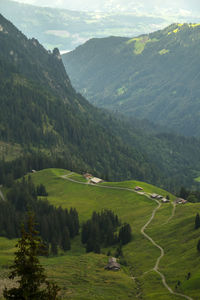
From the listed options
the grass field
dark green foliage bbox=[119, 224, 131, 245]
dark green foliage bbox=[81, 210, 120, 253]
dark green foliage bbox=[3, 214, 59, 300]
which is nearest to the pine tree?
the grass field

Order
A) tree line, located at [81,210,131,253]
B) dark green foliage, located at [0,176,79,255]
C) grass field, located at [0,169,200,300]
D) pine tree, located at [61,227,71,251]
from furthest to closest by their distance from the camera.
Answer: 1. dark green foliage, located at [0,176,79,255]
2. pine tree, located at [61,227,71,251]
3. tree line, located at [81,210,131,253]
4. grass field, located at [0,169,200,300]

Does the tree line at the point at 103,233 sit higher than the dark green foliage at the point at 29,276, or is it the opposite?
the dark green foliage at the point at 29,276

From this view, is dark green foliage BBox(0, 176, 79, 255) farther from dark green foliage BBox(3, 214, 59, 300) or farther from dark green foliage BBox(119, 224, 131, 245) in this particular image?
dark green foliage BBox(3, 214, 59, 300)

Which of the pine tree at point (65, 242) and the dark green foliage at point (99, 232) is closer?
the dark green foliage at point (99, 232)

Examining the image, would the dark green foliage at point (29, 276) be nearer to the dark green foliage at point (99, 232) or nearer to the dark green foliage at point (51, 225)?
the dark green foliage at point (51, 225)

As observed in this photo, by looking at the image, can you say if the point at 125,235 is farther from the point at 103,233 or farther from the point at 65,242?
the point at 65,242

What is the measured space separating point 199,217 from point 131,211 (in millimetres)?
59281

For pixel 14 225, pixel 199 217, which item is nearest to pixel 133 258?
pixel 199 217

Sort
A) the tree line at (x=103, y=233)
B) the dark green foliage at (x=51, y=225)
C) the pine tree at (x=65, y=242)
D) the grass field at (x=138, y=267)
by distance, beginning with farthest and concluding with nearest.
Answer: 1. the dark green foliage at (x=51, y=225)
2. the pine tree at (x=65, y=242)
3. the tree line at (x=103, y=233)
4. the grass field at (x=138, y=267)

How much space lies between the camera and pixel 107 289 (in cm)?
10075

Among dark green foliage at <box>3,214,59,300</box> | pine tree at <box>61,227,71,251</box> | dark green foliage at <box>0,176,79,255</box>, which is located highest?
dark green foliage at <box>3,214,59,300</box>

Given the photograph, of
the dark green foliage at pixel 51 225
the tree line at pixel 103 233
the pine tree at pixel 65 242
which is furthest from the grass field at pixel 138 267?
the dark green foliage at pixel 51 225

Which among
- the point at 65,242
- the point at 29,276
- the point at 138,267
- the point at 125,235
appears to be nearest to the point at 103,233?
the point at 125,235

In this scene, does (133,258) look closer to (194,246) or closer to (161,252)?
(161,252)
